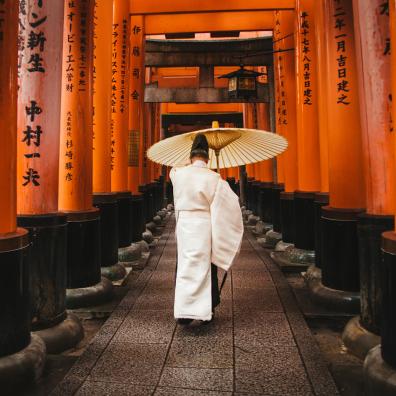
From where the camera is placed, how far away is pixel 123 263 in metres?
8.26

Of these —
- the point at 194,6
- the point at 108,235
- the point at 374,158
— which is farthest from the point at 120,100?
the point at 374,158

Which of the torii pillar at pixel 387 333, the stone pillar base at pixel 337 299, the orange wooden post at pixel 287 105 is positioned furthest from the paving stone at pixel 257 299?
the orange wooden post at pixel 287 105

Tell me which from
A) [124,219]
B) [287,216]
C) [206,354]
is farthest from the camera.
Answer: [287,216]

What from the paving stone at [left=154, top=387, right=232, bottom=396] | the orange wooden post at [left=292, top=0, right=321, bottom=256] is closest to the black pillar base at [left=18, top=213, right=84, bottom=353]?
the paving stone at [left=154, top=387, right=232, bottom=396]

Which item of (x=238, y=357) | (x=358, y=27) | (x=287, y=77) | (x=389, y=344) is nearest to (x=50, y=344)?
(x=238, y=357)

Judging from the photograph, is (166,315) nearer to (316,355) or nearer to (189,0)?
(316,355)

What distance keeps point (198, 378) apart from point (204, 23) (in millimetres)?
10702

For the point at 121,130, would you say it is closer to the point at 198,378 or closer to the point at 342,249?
the point at 342,249

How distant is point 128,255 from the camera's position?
840cm

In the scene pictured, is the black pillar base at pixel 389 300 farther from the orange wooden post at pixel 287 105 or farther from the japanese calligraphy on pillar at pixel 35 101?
the orange wooden post at pixel 287 105

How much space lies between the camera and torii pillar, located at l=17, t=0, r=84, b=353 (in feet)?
13.9

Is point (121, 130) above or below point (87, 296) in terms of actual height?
above

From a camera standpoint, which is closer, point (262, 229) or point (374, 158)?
point (374, 158)

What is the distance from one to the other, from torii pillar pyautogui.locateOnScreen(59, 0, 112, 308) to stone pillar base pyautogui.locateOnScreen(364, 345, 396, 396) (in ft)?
12.0
